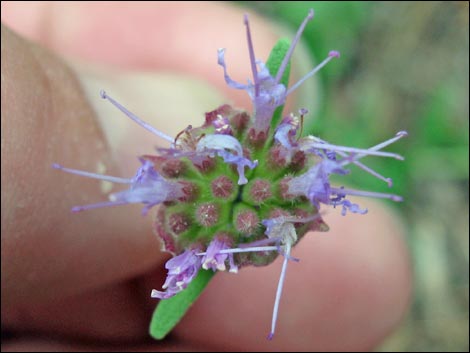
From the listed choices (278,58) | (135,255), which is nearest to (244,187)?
(278,58)

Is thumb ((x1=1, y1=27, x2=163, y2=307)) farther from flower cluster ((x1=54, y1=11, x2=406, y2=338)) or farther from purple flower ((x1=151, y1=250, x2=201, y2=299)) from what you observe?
purple flower ((x1=151, y1=250, x2=201, y2=299))

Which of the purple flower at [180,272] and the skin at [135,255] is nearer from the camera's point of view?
the purple flower at [180,272]

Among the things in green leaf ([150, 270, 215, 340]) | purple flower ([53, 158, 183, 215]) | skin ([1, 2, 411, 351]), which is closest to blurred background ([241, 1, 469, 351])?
skin ([1, 2, 411, 351])

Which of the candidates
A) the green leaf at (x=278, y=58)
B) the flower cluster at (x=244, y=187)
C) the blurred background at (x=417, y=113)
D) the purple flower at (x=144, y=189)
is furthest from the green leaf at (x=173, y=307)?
the blurred background at (x=417, y=113)

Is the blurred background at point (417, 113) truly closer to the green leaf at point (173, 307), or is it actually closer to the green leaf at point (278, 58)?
the green leaf at point (278, 58)

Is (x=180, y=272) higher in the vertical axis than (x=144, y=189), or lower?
lower

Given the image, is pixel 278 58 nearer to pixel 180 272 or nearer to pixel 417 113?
pixel 180 272
